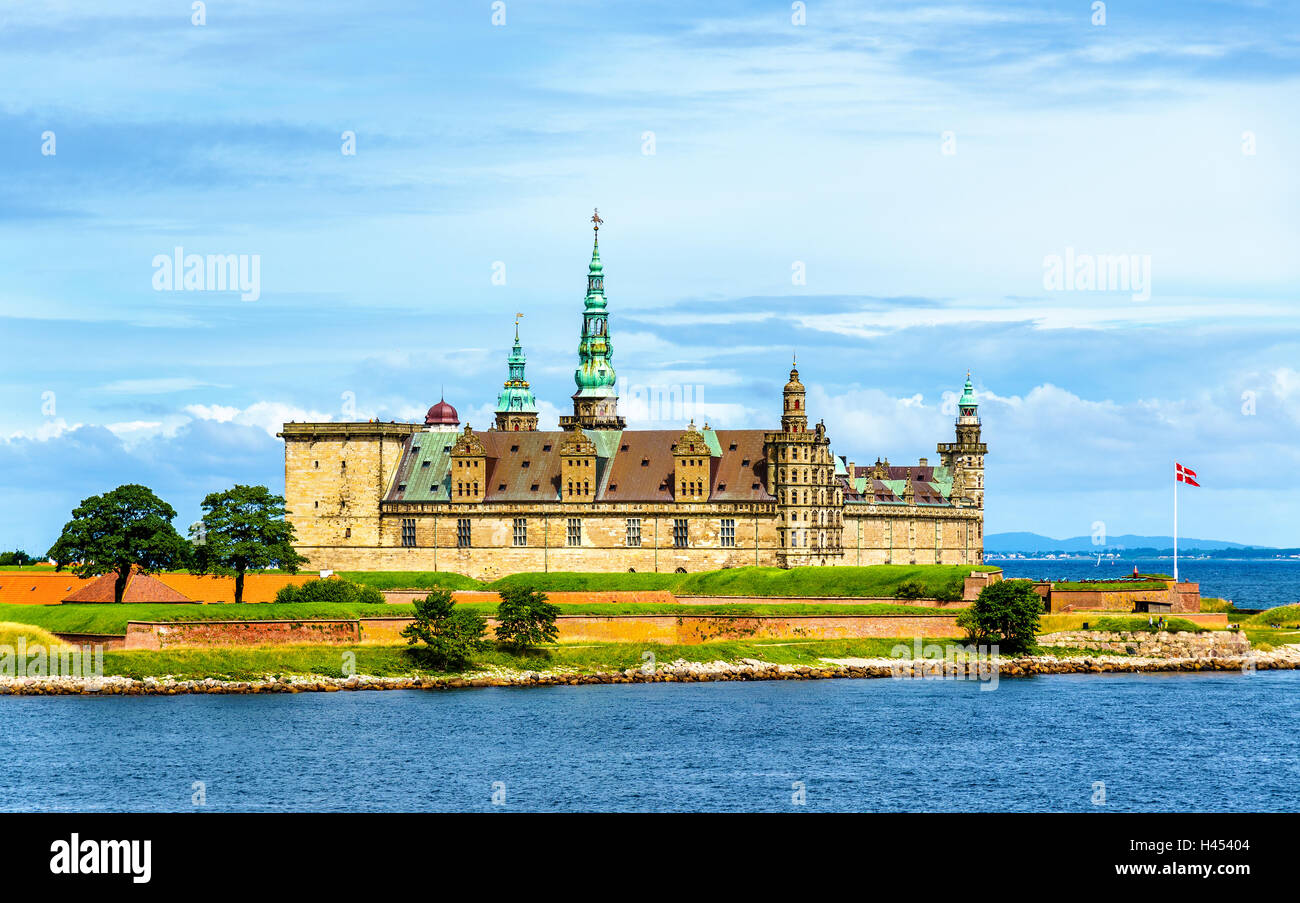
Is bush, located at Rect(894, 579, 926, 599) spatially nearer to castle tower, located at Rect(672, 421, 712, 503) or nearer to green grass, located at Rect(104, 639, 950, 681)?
green grass, located at Rect(104, 639, 950, 681)

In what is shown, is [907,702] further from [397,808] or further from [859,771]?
[397,808]

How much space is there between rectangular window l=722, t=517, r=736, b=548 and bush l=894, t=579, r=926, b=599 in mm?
15026

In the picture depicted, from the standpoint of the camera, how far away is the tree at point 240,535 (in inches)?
3246

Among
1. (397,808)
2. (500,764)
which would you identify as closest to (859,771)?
(500,764)

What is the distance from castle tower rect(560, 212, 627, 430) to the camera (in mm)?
130875

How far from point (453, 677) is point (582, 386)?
206 feet

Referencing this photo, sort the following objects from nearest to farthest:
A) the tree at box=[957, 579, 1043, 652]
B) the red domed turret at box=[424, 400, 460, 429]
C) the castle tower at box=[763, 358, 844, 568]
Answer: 1. the tree at box=[957, 579, 1043, 652]
2. the castle tower at box=[763, 358, 844, 568]
3. the red domed turret at box=[424, 400, 460, 429]

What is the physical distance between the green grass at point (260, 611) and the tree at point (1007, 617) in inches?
124

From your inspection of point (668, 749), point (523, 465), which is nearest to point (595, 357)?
point (523, 465)

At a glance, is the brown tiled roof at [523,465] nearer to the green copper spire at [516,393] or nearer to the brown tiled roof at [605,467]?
the brown tiled roof at [605,467]

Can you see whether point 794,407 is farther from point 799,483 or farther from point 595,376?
point 595,376

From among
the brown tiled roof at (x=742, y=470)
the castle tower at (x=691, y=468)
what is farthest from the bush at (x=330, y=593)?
the brown tiled roof at (x=742, y=470)

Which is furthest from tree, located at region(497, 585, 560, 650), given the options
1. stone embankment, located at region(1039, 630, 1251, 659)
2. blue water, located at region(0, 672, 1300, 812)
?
stone embankment, located at region(1039, 630, 1251, 659)

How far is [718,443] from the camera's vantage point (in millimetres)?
104562
